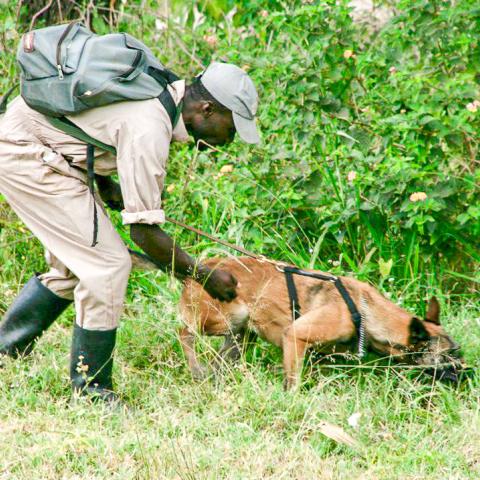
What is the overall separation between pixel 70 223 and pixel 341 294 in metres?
1.71

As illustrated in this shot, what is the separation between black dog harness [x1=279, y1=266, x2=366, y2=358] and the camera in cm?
553

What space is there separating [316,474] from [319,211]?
2.82 m

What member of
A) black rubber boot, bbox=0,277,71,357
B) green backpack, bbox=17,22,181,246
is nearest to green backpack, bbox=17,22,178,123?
green backpack, bbox=17,22,181,246

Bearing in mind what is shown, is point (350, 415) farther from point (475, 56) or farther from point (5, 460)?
point (475, 56)

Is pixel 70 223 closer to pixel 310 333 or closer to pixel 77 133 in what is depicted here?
pixel 77 133

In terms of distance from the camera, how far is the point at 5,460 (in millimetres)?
4582

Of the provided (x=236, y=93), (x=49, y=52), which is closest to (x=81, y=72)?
(x=49, y=52)

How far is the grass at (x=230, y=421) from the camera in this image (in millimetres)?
4523

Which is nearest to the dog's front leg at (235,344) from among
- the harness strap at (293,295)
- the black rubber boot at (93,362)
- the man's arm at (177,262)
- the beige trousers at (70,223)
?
the harness strap at (293,295)

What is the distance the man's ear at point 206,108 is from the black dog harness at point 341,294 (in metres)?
Result: 1.18

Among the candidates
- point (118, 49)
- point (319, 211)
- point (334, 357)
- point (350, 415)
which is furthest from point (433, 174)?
point (118, 49)

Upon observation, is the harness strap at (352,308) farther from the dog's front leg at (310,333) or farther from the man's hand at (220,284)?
the man's hand at (220,284)

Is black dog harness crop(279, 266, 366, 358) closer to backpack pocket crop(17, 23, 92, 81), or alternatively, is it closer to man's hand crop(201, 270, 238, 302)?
man's hand crop(201, 270, 238, 302)

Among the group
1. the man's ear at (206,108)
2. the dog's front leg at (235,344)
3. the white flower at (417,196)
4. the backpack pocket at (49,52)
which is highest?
the backpack pocket at (49,52)
